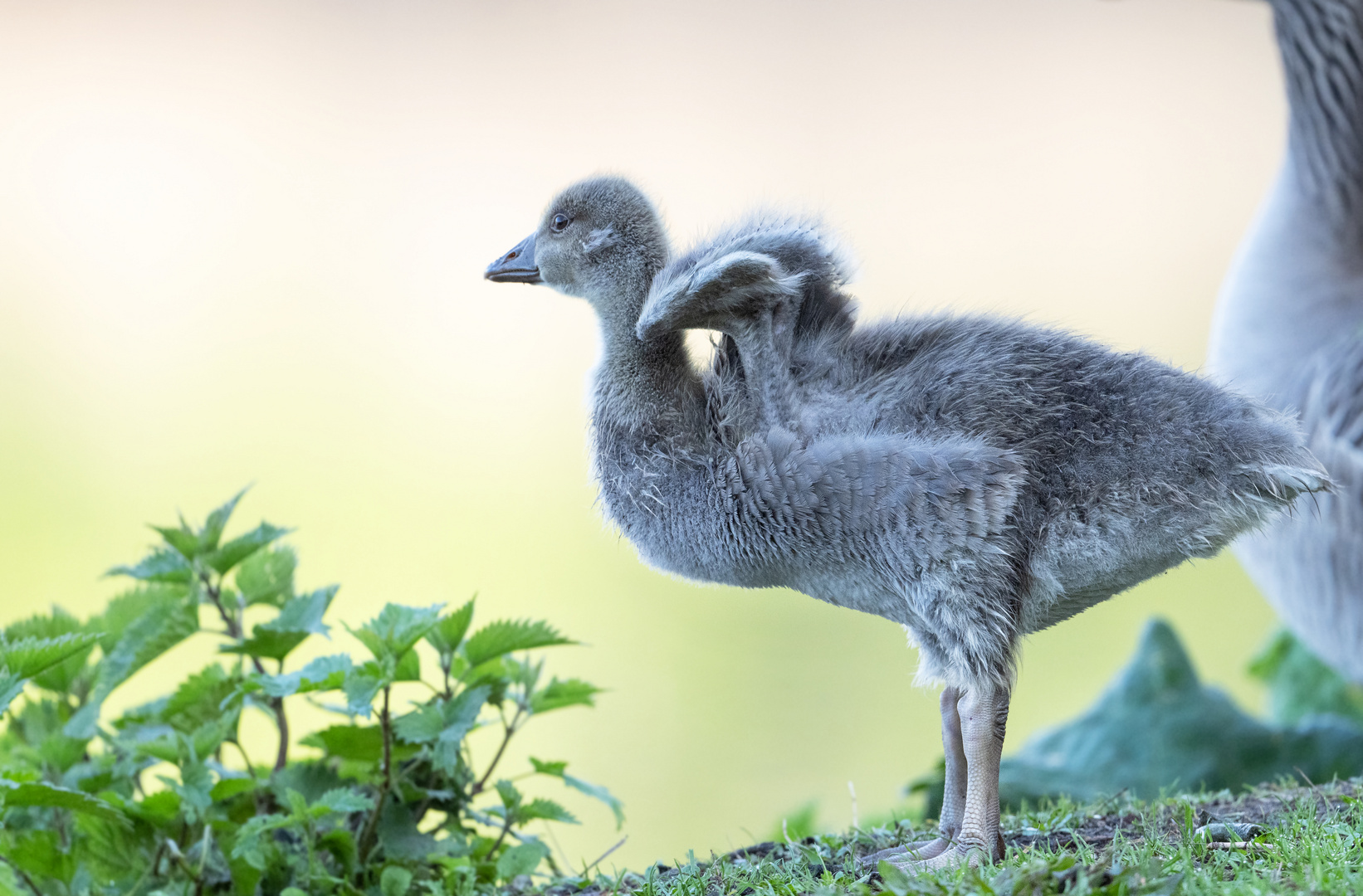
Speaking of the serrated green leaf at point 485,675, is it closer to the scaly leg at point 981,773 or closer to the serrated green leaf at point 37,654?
the serrated green leaf at point 37,654

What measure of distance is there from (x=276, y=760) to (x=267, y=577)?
32 cm

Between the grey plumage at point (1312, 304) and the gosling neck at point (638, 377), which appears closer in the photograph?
the gosling neck at point (638, 377)

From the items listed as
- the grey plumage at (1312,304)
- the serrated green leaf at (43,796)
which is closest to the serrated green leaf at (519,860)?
the serrated green leaf at (43,796)

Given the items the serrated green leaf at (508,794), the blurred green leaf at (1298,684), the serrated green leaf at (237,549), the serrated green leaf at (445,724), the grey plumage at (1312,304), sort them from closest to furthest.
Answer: the serrated green leaf at (445,724), the serrated green leaf at (508,794), the serrated green leaf at (237,549), the grey plumage at (1312,304), the blurred green leaf at (1298,684)

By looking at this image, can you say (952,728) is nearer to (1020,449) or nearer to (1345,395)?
(1020,449)

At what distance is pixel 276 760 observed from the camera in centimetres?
195

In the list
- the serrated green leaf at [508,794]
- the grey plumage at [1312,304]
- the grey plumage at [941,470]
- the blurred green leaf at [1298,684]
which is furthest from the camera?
the blurred green leaf at [1298,684]

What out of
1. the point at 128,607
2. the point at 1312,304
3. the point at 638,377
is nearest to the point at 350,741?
the point at 128,607

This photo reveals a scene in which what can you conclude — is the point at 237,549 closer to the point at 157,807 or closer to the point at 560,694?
the point at 157,807

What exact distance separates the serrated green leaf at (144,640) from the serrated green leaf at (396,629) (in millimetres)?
385

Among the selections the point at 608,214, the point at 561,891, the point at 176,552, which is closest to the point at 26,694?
the point at 176,552

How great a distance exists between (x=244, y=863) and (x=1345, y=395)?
8.07ft

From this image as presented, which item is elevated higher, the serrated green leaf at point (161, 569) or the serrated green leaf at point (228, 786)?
the serrated green leaf at point (161, 569)

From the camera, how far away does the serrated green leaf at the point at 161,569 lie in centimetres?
193
